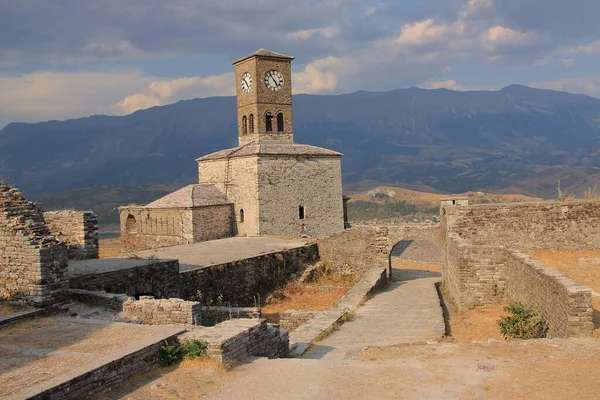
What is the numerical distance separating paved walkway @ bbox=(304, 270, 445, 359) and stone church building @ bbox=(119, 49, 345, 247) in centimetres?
1326

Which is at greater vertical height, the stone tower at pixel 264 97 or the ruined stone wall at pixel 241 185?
the stone tower at pixel 264 97

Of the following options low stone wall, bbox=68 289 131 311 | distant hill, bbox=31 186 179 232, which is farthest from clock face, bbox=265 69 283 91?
distant hill, bbox=31 186 179 232

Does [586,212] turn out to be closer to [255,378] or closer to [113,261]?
[255,378]

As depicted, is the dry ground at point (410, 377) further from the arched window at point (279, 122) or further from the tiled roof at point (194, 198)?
the arched window at point (279, 122)

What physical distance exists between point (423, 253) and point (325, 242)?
15095 mm

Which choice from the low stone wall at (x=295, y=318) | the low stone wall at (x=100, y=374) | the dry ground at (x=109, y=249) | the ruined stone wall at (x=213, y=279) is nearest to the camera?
the low stone wall at (x=100, y=374)

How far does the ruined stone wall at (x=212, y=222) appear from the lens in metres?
29.2

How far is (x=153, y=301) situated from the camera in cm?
1083

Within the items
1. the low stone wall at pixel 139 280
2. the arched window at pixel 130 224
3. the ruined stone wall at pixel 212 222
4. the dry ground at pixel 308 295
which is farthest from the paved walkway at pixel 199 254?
the arched window at pixel 130 224

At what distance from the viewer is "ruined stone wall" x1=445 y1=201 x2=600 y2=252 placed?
15891mm

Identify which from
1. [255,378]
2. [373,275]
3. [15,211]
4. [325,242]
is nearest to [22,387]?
[255,378]

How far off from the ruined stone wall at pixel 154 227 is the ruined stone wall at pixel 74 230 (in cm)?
1239

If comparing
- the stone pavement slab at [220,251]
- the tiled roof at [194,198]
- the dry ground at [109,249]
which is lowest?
the dry ground at [109,249]

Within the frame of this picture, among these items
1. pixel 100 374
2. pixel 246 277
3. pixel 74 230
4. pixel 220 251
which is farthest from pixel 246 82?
pixel 100 374
